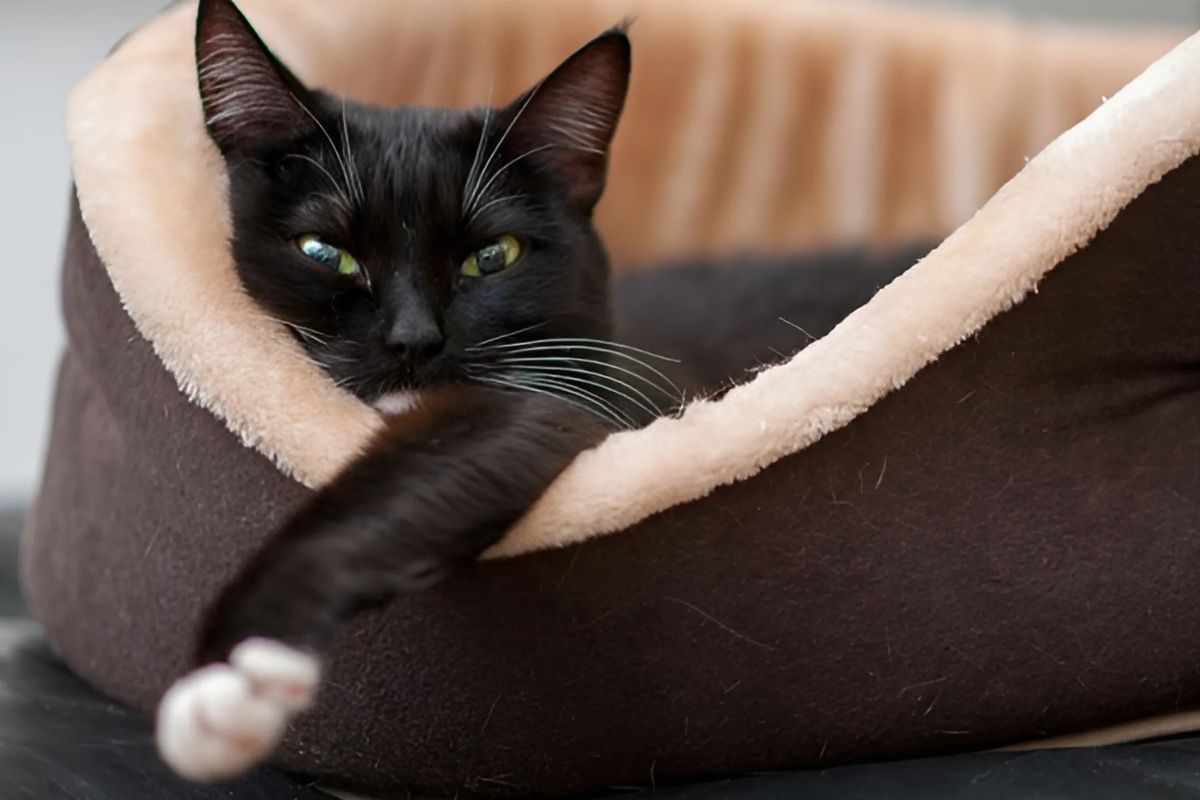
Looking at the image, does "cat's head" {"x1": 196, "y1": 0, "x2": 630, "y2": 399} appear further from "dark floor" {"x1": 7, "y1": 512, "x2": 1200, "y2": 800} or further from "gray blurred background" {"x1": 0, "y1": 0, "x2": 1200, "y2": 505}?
"gray blurred background" {"x1": 0, "y1": 0, "x2": 1200, "y2": 505}

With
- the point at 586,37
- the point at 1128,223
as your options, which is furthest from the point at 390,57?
the point at 1128,223

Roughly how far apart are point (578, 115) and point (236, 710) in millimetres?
679

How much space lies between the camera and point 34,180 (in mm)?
2234

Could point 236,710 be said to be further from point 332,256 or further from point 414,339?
point 332,256

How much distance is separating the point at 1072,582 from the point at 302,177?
→ 2.40ft

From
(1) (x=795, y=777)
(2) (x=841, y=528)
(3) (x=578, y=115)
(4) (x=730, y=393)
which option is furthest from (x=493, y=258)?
(1) (x=795, y=777)

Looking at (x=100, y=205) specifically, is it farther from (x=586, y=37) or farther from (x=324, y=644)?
(x=586, y=37)

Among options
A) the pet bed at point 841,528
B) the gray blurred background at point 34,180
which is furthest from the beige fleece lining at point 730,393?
the gray blurred background at point 34,180

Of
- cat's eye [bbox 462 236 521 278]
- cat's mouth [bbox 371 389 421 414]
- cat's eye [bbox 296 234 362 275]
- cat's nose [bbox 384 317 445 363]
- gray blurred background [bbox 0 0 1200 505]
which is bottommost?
gray blurred background [bbox 0 0 1200 505]

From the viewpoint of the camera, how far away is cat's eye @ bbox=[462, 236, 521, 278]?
1.05 meters

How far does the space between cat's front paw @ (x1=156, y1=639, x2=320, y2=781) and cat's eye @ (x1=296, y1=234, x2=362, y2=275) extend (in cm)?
43

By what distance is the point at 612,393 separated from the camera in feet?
3.69

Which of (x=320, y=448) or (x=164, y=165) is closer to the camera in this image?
(x=320, y=448)

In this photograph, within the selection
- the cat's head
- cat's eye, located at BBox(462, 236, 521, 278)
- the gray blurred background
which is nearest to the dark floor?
the cat's head
